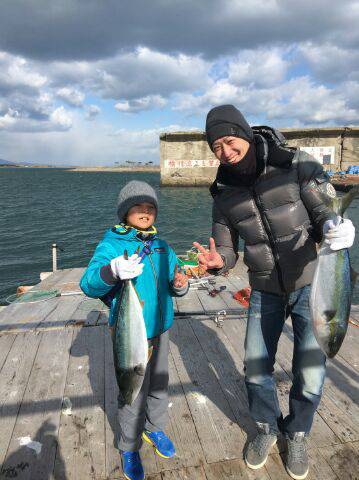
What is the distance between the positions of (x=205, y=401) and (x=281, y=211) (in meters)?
2.23

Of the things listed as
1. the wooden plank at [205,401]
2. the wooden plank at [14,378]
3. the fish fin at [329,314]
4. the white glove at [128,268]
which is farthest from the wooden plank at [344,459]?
the wooden plank at [14,378]

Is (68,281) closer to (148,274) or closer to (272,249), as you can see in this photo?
(148,274)

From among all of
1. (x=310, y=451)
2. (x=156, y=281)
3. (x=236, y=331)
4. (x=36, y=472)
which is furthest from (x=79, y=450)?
(x=236, y=331)

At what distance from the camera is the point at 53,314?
562cm

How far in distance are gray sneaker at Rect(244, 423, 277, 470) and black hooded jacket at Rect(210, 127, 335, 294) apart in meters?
1.23

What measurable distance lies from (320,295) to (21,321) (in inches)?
191

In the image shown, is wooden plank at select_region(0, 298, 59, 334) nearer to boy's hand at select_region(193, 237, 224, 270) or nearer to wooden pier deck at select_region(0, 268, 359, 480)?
wooden pier deck at select_region(0, 268, 359, 480)

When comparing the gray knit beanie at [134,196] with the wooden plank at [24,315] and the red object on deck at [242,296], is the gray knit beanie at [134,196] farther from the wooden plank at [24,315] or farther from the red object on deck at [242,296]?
the red object on deck at [242,296]

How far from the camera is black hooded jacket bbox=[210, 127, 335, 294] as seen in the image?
8.19 ft

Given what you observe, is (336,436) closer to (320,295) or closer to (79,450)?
(320,295)

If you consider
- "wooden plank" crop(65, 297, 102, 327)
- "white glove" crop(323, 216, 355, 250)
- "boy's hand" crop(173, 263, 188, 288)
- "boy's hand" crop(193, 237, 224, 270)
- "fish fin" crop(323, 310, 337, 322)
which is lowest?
"wooden plank" crop(65, 297, 102, 327)

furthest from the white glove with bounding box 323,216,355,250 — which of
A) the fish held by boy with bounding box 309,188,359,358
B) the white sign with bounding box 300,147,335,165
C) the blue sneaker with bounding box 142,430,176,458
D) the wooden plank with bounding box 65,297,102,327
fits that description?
the white sign with bounding box 300,147,335,165

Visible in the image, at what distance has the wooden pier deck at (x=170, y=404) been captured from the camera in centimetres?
267

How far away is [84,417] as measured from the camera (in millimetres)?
3201
